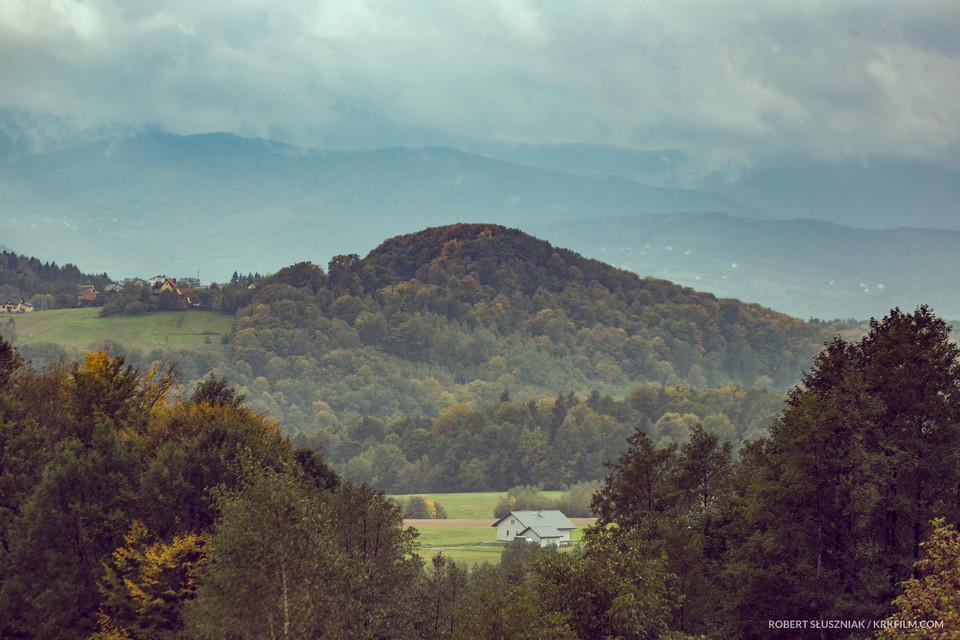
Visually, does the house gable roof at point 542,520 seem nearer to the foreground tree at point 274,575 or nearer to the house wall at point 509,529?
the house wall at point 509,529

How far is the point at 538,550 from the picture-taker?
31281mm

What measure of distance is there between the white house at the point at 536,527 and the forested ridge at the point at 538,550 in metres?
59.8

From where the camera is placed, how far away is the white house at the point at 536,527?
10419 centimetres

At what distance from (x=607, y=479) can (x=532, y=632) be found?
20.6 metres

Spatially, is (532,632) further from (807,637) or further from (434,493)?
(434,493)

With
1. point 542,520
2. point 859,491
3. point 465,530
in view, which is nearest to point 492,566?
point 859,491

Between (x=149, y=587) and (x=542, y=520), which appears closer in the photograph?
(x=149, y=587)

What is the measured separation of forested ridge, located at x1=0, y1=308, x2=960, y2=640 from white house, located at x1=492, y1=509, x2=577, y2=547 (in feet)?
196

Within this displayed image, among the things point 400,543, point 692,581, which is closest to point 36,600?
point 400,543

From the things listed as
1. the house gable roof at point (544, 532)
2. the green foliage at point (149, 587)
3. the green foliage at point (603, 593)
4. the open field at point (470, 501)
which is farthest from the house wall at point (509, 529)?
the green foliage at point (603, 593)

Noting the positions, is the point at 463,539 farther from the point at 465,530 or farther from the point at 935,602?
the point at 935,602

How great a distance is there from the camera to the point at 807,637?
29.2m

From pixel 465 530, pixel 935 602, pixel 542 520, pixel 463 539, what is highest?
pixel 935 602

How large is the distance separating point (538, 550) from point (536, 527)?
253ft
